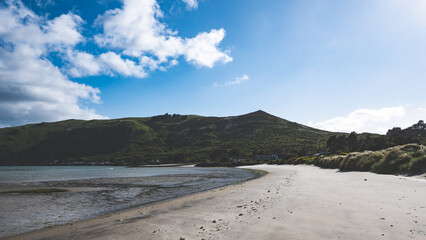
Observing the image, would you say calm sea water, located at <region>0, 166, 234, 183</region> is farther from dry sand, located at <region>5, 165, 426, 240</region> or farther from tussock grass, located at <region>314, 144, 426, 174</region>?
dry sand, located at <region>5, 165, 426, 240</region>

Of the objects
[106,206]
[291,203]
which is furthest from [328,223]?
[106,206]

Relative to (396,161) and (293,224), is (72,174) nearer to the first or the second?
(293,224)

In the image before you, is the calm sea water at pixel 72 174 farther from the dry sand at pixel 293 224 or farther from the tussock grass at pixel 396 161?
the dry sand at pixel 293 224

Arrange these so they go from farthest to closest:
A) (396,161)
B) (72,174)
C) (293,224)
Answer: (72,174)
(396,161)
(293,224)

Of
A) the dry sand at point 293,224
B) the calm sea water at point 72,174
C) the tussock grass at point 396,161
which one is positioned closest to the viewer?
the dry sand at point 293,224

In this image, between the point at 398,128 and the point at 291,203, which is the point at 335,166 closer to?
the point at 291,203

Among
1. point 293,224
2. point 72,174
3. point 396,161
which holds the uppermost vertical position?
point 396,161

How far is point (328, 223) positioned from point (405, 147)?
19809 millimetres

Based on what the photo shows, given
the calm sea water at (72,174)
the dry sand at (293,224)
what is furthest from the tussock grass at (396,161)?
the calm sea water at (72,174)

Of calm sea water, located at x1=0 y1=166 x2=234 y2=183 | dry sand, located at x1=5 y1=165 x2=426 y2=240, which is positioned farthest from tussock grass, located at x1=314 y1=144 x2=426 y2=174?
calm sea water, located at x1=0 y1=166 x2=234 y2=183

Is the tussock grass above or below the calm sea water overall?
above

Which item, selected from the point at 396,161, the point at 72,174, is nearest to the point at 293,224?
the point at 396,161

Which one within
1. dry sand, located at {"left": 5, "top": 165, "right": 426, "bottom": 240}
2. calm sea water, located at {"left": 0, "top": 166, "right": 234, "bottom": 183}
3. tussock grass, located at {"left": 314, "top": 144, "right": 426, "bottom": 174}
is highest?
tussock grass, located at {"left": 314, "top": 144, "right": 426, "bottom": 174}

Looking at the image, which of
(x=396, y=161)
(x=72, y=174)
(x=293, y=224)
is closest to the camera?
(x=293, y=224)
